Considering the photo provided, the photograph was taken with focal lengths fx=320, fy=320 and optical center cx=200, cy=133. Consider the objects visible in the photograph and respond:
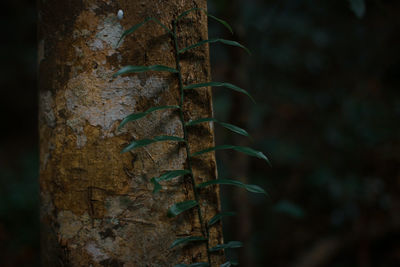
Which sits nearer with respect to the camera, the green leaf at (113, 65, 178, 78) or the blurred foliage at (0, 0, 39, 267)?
the green leaf at (113, 65, 178, 78)

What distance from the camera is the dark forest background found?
80.8 inches

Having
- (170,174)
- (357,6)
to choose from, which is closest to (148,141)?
(170,174)

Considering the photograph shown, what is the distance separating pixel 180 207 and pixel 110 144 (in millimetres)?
183

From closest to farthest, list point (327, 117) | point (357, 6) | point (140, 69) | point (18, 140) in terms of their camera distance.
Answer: point (140, 69), point (357, 6), point (327, 117), point (18, 140)

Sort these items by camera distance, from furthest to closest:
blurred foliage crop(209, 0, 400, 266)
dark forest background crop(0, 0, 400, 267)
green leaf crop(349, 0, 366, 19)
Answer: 1. blurred foliage crop(209, 0, 400, 266)
2. dark forest background crop(0, 0, 400, 267)
3. green leaf crop(349, 0, 366, 19)

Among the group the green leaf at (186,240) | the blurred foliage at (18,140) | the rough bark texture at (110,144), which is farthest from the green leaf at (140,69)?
the blurred foliage at (18,140)

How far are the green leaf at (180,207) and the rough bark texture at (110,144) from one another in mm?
30

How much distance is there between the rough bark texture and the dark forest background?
1202mm

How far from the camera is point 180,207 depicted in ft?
1.98

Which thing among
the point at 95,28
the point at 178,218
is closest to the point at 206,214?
the point at 178,218

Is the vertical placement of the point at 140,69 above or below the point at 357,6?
below

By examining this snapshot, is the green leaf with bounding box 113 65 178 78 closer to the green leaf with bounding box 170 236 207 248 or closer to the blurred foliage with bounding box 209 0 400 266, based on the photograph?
the green leaf with bounding box 170 236 207 248

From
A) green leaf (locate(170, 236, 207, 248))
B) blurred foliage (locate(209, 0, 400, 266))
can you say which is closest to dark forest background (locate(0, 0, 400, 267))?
blurred foliage (locate(209, 0, 400, 266))

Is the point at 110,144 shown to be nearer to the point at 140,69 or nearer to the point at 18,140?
the point at 140,69
